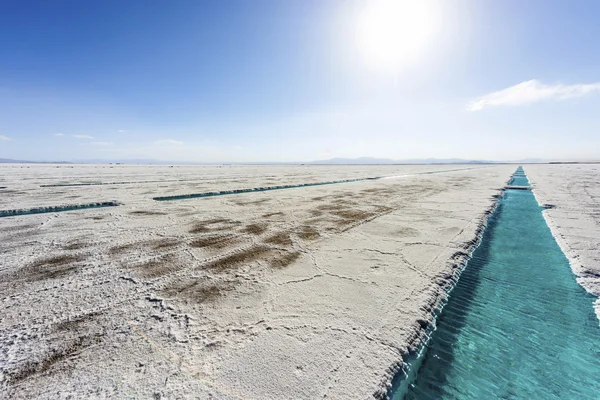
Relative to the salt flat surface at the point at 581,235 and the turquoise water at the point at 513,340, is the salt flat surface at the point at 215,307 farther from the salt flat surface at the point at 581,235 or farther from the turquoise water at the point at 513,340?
the salt flat surface at the point at 581,235

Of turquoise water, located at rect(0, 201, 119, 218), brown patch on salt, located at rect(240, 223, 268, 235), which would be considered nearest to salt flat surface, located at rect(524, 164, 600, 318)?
brown patch on salt, located at rect(240, 223, 268, 235)

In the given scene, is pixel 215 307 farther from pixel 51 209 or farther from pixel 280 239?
pixel 51 209

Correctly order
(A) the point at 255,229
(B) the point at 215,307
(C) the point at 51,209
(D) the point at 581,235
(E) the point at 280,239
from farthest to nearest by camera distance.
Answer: (C) the point at 51,209
(A) the point at 255,229
(D) the point at 581,235
(E) the point at 280,239
(B) the point at 215,307

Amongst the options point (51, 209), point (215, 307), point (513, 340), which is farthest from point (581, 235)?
point (51, 209)

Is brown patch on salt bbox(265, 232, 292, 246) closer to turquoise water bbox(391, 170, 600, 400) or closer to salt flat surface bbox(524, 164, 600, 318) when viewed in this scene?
turquoise water bbox(391, 170, 600, 400)

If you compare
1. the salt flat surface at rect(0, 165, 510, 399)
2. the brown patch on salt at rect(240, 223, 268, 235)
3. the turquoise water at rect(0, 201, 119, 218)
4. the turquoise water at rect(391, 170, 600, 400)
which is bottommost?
the turquoise water at rect(391, 170, 600, 400)

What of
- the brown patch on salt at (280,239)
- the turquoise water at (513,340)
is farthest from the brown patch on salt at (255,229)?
the turquoise water at (513,340)
